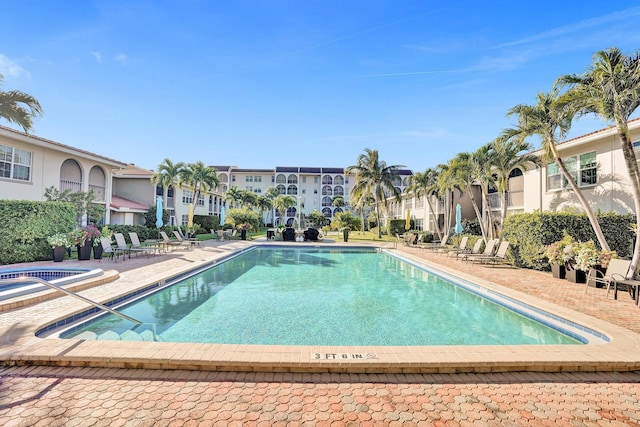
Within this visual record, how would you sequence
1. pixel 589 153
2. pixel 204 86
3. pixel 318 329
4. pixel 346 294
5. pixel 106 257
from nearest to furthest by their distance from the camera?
1. pixel 318 329
2. pixel 346 294
3. pixel 106 257
4. pixel 589 153
5. pixel 204 86

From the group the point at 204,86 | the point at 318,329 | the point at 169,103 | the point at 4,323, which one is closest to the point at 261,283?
the point at 318,329

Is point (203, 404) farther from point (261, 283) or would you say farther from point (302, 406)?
point (261, 283)

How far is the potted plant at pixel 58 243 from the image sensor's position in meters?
12.1

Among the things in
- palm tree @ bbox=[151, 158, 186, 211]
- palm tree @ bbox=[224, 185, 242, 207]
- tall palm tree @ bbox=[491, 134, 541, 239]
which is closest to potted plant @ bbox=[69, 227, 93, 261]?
palm tree @ bbox=[151, 158, 186, 211]

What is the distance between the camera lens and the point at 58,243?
12133 millimetres

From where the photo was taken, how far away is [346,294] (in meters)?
9.20

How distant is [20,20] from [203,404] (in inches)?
545

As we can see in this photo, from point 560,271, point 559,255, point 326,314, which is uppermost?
point 559,255

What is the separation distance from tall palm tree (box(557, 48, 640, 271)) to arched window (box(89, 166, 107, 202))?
25.7m

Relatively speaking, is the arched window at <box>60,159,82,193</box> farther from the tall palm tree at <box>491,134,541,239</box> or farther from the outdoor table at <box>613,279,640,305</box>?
the outdoor table at <box>613,279,640,305</box>

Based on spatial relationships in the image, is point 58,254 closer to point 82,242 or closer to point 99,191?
point 82,242

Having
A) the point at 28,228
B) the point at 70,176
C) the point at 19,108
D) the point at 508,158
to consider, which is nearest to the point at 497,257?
the point at 508,158

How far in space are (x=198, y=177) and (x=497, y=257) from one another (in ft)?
84.9

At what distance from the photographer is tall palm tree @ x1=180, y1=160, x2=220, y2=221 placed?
2943 cm
